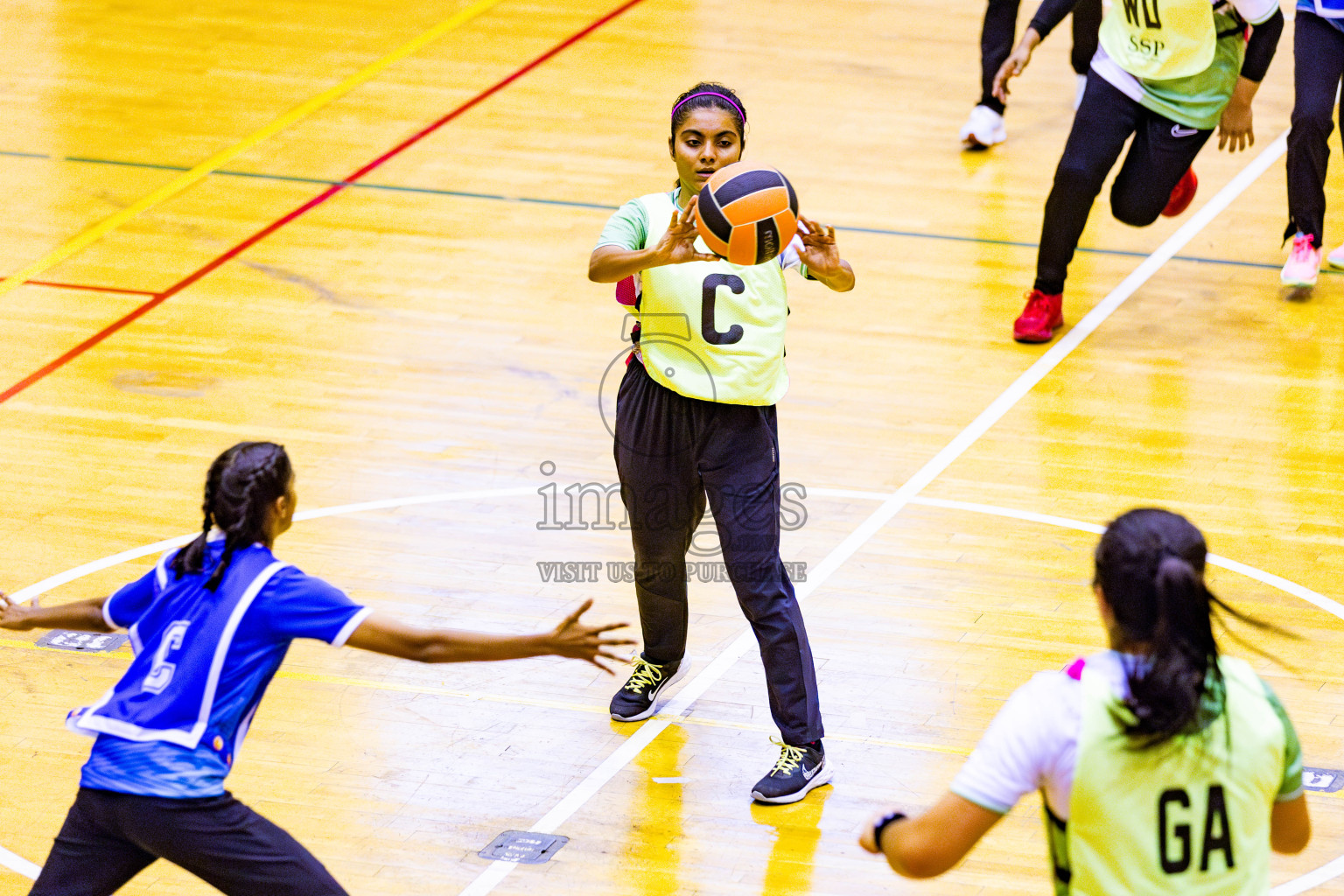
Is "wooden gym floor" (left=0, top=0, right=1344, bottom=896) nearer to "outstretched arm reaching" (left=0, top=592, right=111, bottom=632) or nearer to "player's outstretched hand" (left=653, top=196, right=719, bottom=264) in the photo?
"outstretched arm reaching" (left=0, top=592, right=111, bottom=632)

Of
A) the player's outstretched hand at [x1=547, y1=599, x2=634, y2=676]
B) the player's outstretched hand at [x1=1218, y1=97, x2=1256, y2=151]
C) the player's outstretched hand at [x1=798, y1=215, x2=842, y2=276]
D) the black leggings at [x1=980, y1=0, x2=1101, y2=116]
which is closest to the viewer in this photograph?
the player's outstretched hand at [x1=547, y1=599, x2=634, y2=676]

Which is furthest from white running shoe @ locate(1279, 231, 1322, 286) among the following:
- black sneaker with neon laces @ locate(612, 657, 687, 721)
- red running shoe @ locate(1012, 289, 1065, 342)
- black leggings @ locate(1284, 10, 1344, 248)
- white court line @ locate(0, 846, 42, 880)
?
white court line @ locate(0, 846, 42, 880)

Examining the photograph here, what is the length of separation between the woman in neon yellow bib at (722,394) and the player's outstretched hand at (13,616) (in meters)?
1.72

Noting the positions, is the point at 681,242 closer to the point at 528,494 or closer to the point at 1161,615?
the point at 1161,615

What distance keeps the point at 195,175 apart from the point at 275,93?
1.61 metres

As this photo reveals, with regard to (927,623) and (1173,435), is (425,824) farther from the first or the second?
(1173,435)

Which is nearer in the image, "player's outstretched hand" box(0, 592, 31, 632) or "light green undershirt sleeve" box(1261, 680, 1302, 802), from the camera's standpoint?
"light green undershirt sleeve" box(1261, 680, 1302, 802)

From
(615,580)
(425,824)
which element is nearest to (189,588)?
(425,824)

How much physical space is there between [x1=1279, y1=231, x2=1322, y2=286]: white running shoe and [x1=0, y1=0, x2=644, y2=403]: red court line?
522cm

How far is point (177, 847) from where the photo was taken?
3.58 m

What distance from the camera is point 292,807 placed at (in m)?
5.05

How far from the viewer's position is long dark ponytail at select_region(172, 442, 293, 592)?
363cm

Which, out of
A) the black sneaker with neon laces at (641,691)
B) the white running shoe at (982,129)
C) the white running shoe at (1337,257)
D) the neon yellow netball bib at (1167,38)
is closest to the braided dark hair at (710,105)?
the black sneaker with neon laces at (641,691)

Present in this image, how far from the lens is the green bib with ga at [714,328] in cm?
491
